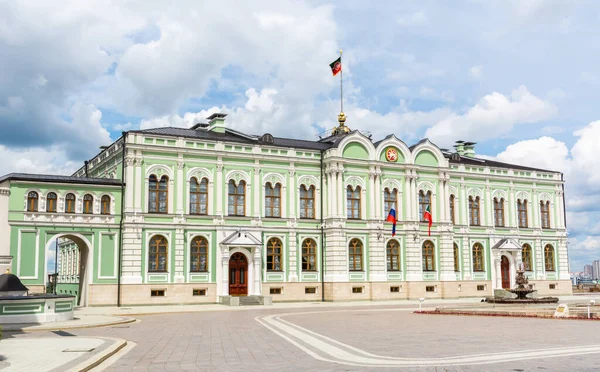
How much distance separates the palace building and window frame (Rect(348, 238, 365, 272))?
0.11m

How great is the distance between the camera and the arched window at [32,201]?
142 ft

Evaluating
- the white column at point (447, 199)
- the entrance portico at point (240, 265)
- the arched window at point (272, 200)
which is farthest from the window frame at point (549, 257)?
the entrance portico at point (240, 265)

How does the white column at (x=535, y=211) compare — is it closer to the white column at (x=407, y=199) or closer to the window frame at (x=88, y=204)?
the white column at (x=407, y=199)

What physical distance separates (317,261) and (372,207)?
6.40 metres

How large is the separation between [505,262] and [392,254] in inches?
530

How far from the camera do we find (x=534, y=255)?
63750 mm

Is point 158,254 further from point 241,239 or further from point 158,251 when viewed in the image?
point 241,239

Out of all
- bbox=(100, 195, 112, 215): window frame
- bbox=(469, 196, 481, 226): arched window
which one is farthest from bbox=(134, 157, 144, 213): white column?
bbox=(469, 196, 481, 226): arched window

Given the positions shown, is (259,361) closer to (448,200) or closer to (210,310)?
(210,310)

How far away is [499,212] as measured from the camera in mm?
62969

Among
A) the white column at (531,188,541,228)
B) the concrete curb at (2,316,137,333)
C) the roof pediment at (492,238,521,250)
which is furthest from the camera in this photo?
the white column at (531,188,541,228)

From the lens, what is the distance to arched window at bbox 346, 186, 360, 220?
54.2 m

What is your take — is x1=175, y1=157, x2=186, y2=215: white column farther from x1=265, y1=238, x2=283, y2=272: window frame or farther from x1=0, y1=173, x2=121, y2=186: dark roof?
x1=265, y1=238, x2=283, y2=272: window frame

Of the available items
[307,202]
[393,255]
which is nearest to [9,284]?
[307,202]
